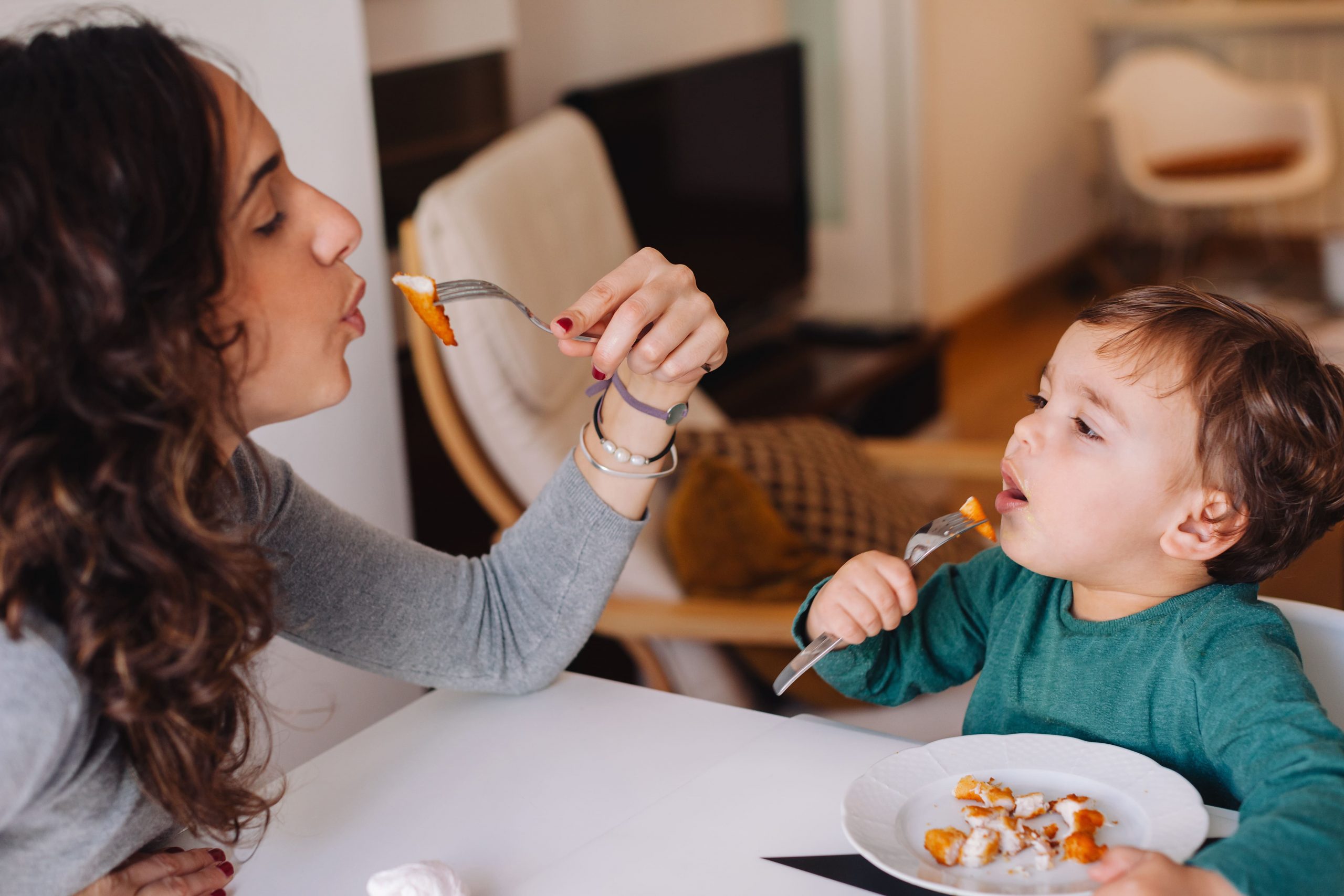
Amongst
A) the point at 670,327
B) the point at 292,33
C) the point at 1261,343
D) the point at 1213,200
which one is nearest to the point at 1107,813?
the point at 1261,343

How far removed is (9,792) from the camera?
30.2 inches

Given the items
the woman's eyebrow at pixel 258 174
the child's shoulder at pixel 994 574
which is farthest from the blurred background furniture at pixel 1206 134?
the woman's eyebrow at pixel 258 174

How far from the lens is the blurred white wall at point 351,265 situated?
1.53m

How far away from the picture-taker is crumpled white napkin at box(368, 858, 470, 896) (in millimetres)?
857

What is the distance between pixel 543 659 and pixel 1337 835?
2.16 feet

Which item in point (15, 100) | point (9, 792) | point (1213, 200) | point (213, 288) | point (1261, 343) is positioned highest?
point (15, 100)

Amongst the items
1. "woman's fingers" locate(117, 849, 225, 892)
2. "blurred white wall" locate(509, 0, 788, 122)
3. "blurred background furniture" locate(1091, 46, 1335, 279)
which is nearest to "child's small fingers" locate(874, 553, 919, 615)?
"woman's fingers" locate(117, 849, 225, 892)

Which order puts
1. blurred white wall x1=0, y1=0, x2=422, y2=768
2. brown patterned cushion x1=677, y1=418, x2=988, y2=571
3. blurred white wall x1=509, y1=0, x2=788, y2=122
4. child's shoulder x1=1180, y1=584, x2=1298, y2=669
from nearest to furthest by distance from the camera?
child's shoulder x1=1180, y1=584, x2=1298, y2=669, blurred white wall x1=0, y1=0, x2=422, y2=768, brown patterned cushion x1=677, y1=418, x2=988, y2=571, blurred white wall x1=509, y1=0, x2=788, y2=122

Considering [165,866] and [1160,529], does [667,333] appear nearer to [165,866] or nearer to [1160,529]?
[1160,529]

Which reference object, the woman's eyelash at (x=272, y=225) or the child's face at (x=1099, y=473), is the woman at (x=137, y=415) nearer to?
the woman's eyelash at (x=272, y=225)

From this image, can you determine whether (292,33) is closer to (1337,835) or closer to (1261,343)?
(1261,343)

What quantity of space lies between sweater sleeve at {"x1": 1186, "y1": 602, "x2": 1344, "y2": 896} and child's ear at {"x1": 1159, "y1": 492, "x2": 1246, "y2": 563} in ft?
0.18

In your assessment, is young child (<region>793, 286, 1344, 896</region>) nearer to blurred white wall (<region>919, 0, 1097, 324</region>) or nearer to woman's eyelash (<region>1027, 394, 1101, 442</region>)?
woman's eyelash (<region>1027, 394, 1101, 442</region>)

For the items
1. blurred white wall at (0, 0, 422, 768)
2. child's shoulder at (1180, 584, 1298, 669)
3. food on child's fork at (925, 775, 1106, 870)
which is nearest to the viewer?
food on child's fork at (925, 775, 1106, 870)
